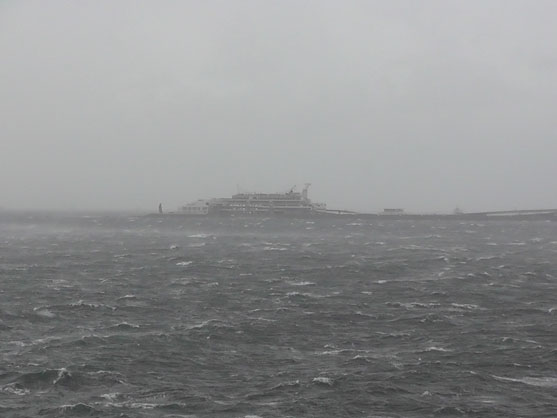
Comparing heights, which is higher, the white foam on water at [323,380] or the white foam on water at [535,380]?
the white foam on water at [535,380]

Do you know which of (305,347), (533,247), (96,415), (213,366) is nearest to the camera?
(96,415)

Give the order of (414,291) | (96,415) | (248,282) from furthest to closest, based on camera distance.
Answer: (248,282)
(414,291)
(96,415)

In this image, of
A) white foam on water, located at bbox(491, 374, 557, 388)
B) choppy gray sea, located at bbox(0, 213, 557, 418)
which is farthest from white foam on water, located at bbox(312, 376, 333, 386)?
white foam on water, located at bbox(491, 374, 557, 388)

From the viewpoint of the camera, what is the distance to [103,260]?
8838cm

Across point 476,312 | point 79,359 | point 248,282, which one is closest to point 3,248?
point 248,282

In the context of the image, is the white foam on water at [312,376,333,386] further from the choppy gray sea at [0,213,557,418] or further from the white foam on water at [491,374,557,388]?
the white foam on water at [491,374,557,388]

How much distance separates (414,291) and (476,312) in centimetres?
1074

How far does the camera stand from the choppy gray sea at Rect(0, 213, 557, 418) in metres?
28.0

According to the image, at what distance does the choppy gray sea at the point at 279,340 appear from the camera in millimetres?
27984

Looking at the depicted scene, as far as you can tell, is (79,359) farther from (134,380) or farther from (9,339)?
(9,339)

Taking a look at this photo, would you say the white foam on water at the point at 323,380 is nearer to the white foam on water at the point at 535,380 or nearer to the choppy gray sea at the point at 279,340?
the choppy gray sea at the point at 279,340

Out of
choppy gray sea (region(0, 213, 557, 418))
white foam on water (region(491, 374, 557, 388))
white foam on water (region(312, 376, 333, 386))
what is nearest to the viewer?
choppy gray sea (region(0, 213, 557, 418))

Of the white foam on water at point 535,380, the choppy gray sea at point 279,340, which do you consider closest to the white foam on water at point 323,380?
the choppy gray sea at point 279,340

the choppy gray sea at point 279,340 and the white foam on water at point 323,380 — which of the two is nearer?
the choppy gray sea at point 279,340
